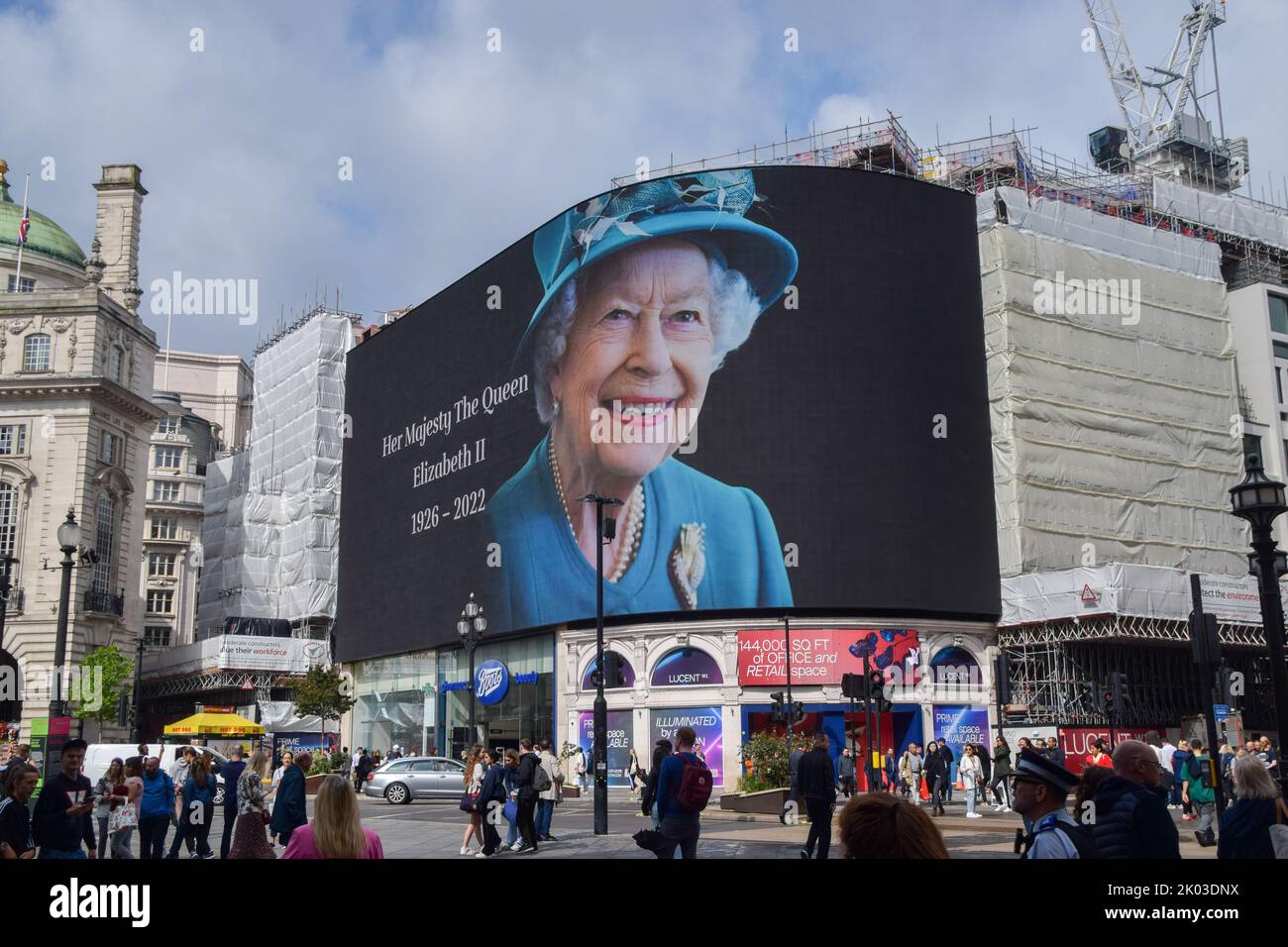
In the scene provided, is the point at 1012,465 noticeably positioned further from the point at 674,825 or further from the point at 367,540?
the point at 674,825

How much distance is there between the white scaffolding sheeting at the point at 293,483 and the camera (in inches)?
3051

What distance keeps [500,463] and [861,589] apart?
62.7 feet

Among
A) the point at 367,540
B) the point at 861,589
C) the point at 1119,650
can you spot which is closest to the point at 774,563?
the point at 861,589

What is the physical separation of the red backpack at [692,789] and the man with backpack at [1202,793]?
407 inches

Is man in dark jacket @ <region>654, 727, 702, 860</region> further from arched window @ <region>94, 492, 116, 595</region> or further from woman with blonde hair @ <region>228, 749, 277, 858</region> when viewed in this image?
arched window @ <region>94, 492, 116, 595</region>

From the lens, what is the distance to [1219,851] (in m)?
7.89

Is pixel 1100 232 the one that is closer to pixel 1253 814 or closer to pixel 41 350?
pixel 1253 814

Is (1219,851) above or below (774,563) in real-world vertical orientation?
below

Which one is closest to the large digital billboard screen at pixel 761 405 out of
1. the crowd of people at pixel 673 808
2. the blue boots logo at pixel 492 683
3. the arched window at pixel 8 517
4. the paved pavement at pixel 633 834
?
the blue boots logo at pixel 492 683

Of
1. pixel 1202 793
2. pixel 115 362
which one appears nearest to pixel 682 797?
pixel 1202 793

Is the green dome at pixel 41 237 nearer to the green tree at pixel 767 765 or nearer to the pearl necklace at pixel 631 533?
the pearl necklace at pixel 631 533

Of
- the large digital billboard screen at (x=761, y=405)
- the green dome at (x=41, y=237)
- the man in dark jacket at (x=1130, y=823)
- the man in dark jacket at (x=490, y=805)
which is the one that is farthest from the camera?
the green dome at (x=41, y=237)

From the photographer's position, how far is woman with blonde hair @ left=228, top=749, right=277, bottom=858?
42.3ft

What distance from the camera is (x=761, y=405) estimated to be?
168ft
